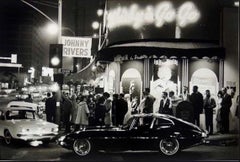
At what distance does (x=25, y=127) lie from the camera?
14016mm

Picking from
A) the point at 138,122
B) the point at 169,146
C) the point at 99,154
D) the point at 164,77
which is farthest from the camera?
the point at 164,77

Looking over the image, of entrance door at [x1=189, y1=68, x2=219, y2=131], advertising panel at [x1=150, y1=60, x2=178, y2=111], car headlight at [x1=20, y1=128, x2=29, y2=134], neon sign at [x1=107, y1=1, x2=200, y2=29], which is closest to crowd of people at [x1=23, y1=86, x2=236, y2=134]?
entrance door at [x1=189, y1=68, x2=219, y2=131]

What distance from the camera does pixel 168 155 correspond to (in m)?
13.6

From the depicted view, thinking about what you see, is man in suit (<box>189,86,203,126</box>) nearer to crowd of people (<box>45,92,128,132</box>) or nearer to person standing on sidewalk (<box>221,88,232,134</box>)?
person standing on sidewalk (<box>221,88,232,134</box>)

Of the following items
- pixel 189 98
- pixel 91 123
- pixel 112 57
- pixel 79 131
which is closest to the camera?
pixel 79 131

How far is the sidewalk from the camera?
14.5 metres

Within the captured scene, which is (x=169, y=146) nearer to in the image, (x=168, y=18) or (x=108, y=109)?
(x=108, y=109)

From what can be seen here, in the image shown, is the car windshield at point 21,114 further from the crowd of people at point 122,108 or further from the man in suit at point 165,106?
the man in suit at point 165,106

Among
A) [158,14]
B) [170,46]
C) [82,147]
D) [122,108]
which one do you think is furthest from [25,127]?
[158,14]

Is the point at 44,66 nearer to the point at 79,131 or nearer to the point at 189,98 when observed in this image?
the point at 79,131

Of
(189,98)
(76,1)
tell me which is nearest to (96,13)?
(76,1)

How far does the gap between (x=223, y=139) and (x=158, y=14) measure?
5402 millimetres

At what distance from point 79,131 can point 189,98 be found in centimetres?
429

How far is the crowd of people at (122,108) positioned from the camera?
1438 centimetres
